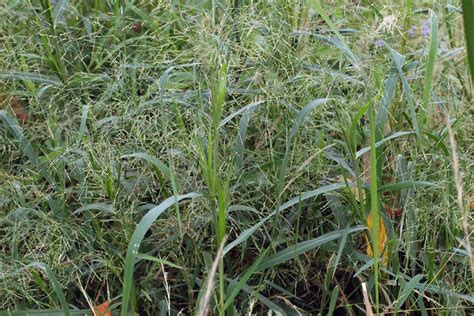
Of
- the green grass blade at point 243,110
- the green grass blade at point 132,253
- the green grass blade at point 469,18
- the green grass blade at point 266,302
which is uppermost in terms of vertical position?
the green grass blade at point 469,18

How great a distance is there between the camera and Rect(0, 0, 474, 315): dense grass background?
1.97 metres

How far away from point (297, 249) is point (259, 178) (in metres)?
0.22

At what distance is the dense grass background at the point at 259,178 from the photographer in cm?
197

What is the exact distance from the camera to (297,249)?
1.94 m

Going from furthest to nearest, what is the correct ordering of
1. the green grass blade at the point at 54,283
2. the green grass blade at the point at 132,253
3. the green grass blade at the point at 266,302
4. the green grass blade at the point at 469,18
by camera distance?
the green grass blade at the point at 266,302 → the green grass blade at the point at 54,283 → the green grass blade at the point at 132,253 → the green grass blade at the point at 469,18

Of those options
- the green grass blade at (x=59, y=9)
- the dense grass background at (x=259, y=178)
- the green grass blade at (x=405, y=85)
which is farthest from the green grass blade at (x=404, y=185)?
the green grass blade at (x=59, y=9)

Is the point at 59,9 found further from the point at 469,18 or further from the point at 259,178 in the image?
the point at 469,18

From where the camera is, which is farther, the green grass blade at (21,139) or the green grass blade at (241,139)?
the green grass blade at (21,139)

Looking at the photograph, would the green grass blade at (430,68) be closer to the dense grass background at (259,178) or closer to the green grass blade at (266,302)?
the dense grass background at (259,178)

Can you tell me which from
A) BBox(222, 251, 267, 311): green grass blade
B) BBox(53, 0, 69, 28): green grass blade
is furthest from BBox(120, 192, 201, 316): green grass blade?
BBox(53, 0, 69, 28): green grass blade

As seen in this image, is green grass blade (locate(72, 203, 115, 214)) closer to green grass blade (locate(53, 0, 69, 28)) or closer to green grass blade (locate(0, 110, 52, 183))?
green grass blade (locate(0, 110, 52, 183))

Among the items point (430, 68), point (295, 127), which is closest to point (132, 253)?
point (295, 127)

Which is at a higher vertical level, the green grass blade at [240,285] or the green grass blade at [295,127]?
the green grass blade at [295,127]

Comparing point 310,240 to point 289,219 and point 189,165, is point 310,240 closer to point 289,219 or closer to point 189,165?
point 289,219
